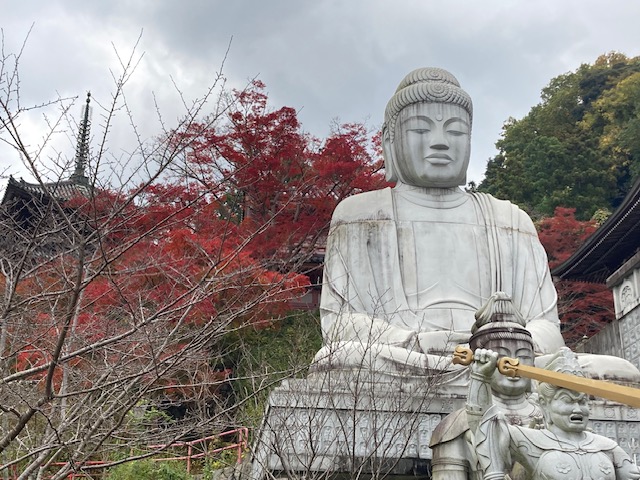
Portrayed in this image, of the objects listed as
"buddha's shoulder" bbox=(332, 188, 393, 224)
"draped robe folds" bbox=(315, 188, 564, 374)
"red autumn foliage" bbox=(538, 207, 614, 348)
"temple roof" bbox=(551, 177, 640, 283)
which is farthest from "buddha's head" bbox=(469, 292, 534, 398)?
"red autumn foliage" bbox=(538, 207, 614, 348)

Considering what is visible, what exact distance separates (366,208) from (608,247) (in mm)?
9403

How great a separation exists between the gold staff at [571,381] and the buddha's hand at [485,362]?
0.12 feet

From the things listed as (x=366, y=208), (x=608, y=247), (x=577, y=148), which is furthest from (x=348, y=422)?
(x=577, y=148)

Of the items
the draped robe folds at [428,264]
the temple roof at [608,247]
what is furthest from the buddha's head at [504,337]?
the temple roof at [608,247]

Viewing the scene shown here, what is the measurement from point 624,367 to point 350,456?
8.05ft

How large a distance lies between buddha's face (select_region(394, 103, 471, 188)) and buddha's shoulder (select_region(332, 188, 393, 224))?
1.37 feet

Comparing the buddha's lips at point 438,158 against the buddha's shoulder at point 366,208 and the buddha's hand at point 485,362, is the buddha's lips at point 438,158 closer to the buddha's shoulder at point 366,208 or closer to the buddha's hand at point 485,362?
the buddha's shoulder at point 366,208

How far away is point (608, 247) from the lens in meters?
15.8

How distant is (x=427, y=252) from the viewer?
25.7 feet

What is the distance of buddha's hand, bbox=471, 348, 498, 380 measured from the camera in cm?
376

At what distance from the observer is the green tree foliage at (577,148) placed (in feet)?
76.6

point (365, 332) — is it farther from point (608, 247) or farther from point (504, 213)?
point (608, 247)

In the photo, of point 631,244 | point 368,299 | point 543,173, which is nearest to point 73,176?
point 368,299

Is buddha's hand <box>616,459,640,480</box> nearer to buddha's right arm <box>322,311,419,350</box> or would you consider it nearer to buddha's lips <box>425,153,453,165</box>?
buddha's right arm <box>322,311,419,350</box>
